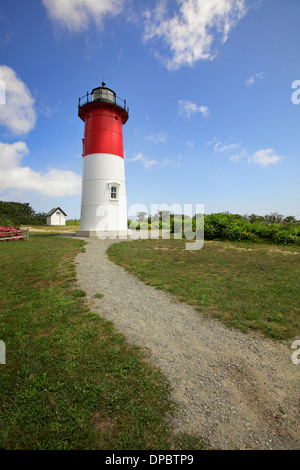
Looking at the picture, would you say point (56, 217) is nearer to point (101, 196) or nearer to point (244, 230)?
point (101, 196)

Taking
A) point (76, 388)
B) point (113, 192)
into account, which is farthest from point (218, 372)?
point (113, 192)

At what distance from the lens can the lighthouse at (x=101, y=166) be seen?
19266 mm

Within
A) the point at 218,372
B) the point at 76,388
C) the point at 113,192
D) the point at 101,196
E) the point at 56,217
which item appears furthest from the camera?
the point at 56,217

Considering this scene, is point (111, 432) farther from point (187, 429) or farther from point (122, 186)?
point (122, 186)

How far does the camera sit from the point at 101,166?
19281 millimetres

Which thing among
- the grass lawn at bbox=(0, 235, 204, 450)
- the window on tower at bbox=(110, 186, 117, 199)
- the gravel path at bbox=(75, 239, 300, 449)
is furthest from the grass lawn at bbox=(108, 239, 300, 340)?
the window on tower at bbox=(110, 186, 117, 199)

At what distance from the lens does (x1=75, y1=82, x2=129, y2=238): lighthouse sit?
1927 centimetres

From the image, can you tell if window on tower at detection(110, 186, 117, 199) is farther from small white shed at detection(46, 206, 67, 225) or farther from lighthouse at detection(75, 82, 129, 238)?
small white shed at detection(46, 206, 67, 225)

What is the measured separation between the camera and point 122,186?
2056 centimetres

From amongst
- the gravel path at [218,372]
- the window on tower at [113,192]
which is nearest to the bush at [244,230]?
the window on tower at [113,192]

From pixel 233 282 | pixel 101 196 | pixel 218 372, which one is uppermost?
pixel 101 196

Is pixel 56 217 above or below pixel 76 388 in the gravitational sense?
above

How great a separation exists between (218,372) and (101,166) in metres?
19.0

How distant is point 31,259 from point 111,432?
380 inches
